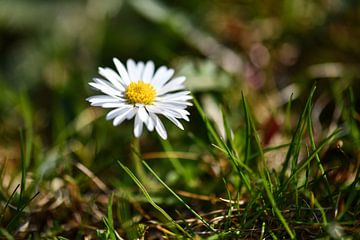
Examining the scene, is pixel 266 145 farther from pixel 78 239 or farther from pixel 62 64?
pixel 62 64

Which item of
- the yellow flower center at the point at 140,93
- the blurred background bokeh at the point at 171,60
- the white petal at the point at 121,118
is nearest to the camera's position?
the white petal at the point at 121,118

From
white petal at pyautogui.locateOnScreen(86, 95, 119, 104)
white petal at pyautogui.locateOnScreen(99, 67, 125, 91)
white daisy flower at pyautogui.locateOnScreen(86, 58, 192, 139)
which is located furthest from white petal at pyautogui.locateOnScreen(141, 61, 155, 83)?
white petal at pyautogui.locateOnScreen(86, 95, 119, 104)

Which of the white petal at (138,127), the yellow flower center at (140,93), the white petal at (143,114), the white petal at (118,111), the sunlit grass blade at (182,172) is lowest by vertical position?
the sunlit grass blade at (182,172)

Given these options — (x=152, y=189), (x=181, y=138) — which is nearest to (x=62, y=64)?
(x=181, y=138)

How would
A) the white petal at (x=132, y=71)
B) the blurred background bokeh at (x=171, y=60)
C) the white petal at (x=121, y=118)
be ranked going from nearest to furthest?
the white petal at (x=121, y=118), the white petal at (x=132, y=71), the blurred background bokeh at (x=171, y=60)

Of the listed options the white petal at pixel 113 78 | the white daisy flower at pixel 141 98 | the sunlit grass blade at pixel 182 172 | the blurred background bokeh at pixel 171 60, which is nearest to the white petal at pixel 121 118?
the white daisy flower at pixel 141 98

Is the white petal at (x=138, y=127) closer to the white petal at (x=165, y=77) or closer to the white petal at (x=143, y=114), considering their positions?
the white petal at (x=143, y=114)

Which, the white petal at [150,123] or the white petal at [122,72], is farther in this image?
the white petal at [122,72]

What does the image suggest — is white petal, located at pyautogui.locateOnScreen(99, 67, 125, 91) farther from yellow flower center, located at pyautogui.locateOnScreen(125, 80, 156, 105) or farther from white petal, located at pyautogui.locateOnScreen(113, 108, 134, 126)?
white petal, located at pyautogui.locateOnScreen(113, 108, 134, 126)
